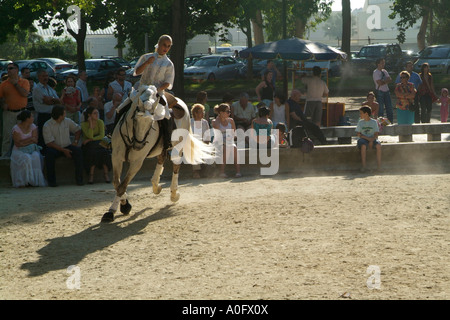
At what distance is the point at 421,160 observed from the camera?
14.7 m

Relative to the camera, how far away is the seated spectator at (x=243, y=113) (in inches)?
607

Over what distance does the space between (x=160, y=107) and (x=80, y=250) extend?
7.70ft

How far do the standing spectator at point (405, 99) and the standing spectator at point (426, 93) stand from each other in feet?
4.61

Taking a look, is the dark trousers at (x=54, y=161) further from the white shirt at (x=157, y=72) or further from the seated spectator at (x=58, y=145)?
the white shirt at (x=157, y=72)

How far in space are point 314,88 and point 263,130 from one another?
10.8 feet

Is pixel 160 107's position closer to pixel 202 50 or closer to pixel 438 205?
pixel 438 205

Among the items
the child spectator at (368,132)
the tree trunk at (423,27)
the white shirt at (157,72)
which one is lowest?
the child spectator at (368,132)

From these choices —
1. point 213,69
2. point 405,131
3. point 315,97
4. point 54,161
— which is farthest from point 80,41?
point 54,161

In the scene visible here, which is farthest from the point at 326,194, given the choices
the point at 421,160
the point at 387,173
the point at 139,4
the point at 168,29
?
the point at 168,29

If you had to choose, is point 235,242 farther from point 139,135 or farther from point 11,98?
point 11,98

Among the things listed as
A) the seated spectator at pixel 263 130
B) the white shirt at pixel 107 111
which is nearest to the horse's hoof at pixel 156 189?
the seated spectator at pixel 263 130

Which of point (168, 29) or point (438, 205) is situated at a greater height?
point (168, 29)

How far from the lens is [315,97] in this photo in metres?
17.1
